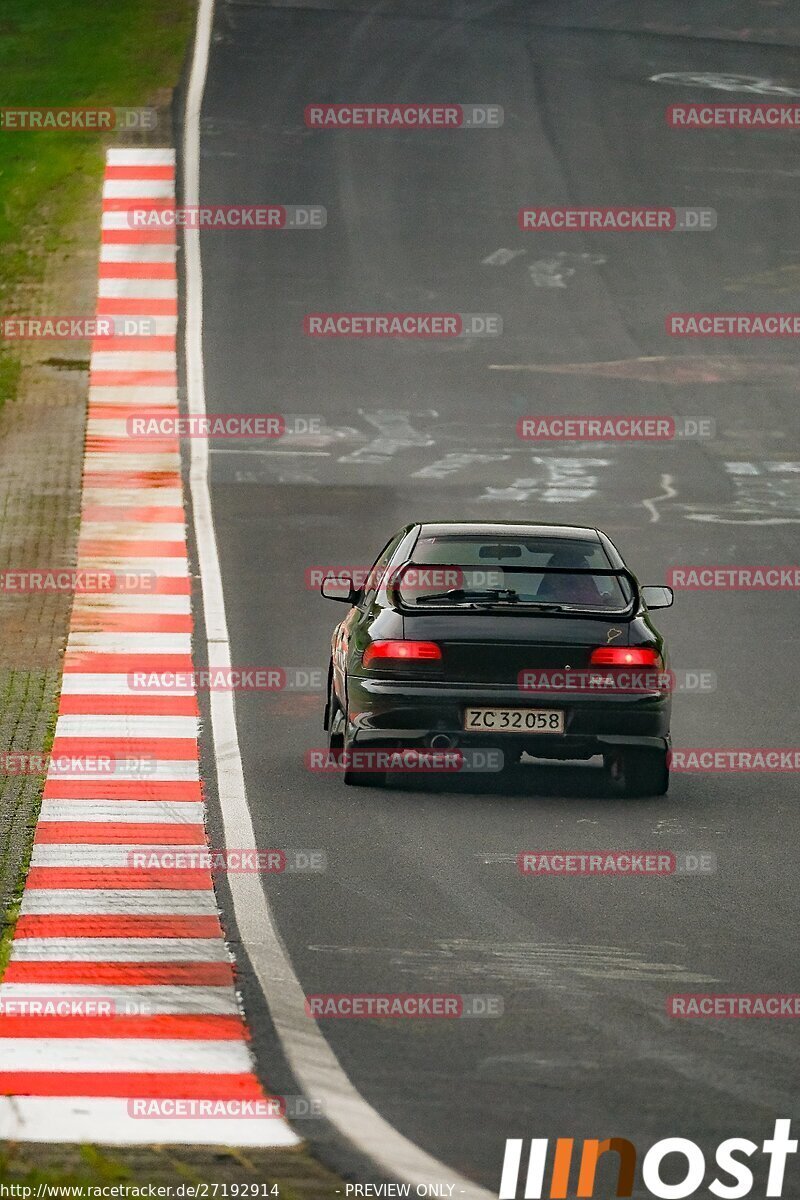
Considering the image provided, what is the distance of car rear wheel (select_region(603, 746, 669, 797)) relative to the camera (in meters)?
12.0

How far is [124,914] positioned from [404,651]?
2955 mm

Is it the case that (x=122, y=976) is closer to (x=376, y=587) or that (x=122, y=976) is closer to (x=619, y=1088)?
(x=619, y=1088)

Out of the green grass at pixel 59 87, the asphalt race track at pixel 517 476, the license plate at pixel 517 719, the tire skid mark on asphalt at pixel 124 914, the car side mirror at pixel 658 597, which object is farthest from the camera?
the green grass at pixel 59 87

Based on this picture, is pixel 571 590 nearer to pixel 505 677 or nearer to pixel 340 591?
pixel 505 677

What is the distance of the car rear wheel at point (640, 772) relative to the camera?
12.0 meters

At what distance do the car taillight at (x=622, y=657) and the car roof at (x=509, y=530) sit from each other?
1211 millimetres

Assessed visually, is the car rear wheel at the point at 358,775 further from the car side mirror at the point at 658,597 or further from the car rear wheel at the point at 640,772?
the car side mirror at the point at 658,597

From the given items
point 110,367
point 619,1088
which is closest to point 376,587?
point 619,1088

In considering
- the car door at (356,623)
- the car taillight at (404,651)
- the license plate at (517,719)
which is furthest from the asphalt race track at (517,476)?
the car taillight at (404,651)

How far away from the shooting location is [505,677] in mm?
11828

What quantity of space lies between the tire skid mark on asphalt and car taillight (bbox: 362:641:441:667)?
51.2 inches

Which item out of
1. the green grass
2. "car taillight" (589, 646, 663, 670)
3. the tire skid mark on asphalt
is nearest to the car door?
the tire skid mark on asphalt

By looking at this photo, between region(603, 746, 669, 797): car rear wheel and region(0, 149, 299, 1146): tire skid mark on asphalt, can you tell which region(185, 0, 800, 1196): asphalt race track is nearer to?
region(603, 746, 669, 797): car rear wheel

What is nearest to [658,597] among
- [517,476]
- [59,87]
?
[517,476]
